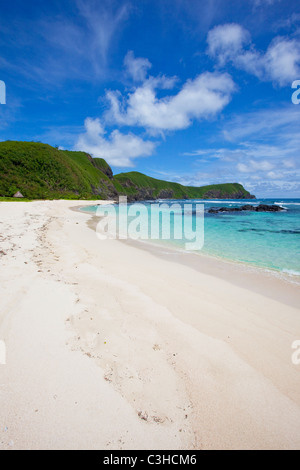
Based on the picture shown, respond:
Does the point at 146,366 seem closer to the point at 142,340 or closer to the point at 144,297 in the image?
the point at 142,340

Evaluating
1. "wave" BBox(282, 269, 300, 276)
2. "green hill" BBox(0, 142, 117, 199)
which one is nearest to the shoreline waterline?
"wave" BBox(282, 269, 300, 276)

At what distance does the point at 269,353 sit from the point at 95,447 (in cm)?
295

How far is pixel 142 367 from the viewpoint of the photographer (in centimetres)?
280

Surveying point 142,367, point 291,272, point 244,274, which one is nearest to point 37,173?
point 244,274

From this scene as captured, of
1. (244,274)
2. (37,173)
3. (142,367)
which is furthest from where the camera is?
(37,173)

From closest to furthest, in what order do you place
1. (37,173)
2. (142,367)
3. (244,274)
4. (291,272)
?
(142,367), (244,274), (291,272), (37,173)

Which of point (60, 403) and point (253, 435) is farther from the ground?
point (60, 403)

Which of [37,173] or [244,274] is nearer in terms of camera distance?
[244,274]

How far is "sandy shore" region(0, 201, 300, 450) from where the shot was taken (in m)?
2.01

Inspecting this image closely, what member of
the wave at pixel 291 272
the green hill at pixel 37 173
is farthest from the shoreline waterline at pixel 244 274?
the green hill at pixel 37 173

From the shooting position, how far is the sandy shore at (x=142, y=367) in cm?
201

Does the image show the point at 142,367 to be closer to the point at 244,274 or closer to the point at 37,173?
the point at 244,274
